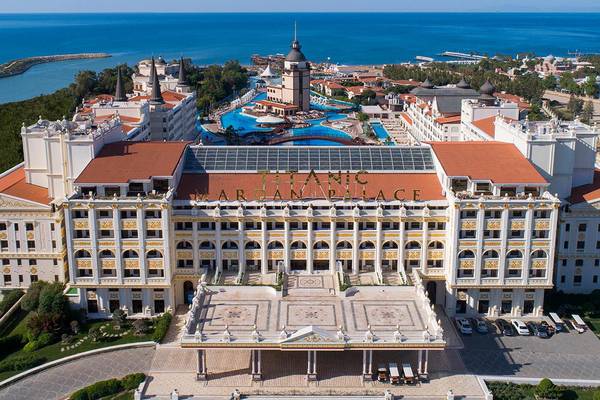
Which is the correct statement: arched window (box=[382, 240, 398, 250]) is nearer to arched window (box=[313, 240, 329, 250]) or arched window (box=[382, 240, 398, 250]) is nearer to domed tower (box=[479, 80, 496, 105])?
arched window (box=[313, 240, 329, 250])

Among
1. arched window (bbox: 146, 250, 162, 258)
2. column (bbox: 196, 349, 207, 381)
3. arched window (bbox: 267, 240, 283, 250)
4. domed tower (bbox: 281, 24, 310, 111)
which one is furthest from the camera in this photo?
domed tower (bbox: 281, 24, 310, 111)

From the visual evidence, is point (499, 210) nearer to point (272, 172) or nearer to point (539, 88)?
point (272, 172)

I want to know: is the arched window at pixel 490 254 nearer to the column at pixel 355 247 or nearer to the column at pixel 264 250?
the column at pixel 355 247

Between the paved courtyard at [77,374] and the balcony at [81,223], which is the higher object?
the balcony at [81,223]

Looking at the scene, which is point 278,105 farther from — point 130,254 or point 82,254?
point 82,254

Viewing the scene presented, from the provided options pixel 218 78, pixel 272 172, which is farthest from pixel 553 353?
pixel 218 78

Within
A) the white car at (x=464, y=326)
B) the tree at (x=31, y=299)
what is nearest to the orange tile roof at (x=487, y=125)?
the white car at (x=464, y=326)

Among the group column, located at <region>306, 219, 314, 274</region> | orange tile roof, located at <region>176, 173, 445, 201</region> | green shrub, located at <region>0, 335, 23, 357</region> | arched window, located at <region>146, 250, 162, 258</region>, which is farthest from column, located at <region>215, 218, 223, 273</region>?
green shrub, located at <region>0, 335, 23, 357</region>
